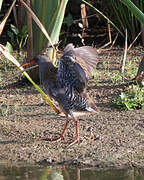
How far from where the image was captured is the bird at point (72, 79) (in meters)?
5.35

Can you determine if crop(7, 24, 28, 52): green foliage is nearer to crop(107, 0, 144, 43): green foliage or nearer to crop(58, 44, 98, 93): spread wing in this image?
crop(107, 0, 144, 43): green foliage

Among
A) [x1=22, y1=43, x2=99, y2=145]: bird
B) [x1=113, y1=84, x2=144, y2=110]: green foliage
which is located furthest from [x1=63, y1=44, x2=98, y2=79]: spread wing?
[x1=113, y1=84, x2=144, y2=110]: green foliage

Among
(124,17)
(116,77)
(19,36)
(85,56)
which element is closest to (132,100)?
(116,77)

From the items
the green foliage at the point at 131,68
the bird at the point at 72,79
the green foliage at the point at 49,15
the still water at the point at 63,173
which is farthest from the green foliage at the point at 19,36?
the still water at the point at 63,173

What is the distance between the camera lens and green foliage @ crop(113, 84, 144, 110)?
642cm

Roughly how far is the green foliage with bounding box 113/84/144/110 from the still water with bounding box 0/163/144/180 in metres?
1.77

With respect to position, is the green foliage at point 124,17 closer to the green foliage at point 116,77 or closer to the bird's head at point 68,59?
the green foliage at point 116,77

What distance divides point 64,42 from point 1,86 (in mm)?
2193

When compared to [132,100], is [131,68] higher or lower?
higher

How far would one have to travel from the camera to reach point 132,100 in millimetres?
6426

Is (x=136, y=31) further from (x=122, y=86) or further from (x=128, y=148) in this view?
(x=128, y=148)

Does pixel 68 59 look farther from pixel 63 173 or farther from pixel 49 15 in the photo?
pixel 49 15

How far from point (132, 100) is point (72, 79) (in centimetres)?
128

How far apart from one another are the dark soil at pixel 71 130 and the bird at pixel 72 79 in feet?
0.85
